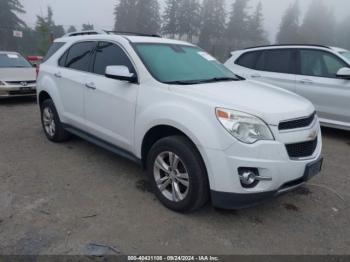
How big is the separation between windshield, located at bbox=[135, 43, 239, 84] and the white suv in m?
0.01

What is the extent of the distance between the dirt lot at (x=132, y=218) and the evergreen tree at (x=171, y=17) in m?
59.9

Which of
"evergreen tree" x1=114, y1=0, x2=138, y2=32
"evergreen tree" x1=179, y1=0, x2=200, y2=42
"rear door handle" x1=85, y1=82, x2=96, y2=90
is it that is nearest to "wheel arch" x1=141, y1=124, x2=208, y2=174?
"rear door handle" x1=85, y1=82, x2=96, y2=90

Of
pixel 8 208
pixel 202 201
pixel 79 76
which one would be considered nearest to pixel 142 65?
pixel 79 76

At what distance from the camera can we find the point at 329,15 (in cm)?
7662

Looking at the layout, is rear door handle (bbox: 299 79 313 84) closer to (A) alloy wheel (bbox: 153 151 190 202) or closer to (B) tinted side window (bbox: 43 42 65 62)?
(A) alloy wheel (bbox: 153 151 190 202)

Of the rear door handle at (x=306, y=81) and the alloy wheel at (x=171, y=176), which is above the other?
the rear door handle at (x=306, y=81)

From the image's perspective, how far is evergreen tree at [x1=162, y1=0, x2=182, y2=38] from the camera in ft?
203

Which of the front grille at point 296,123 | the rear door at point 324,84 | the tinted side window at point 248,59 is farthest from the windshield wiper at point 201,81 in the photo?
the tinted side window at point 248,59

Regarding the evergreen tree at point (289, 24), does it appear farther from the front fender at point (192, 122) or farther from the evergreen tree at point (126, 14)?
the front fender at point (192, 122)

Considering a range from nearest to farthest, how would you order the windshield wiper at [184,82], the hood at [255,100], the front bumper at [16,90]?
1. the hood at [255,100]
2. the windshield wiper at [184,82]
3. the front bumper at [16,90]

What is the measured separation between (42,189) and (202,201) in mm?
1930

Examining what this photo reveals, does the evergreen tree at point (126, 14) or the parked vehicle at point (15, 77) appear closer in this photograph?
the parked vehicle at point (15, 77)

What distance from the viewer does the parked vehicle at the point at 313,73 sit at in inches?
245

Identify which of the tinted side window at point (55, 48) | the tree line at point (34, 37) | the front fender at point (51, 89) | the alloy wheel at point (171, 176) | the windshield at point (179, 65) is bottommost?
the tree line at point (34, 37)
